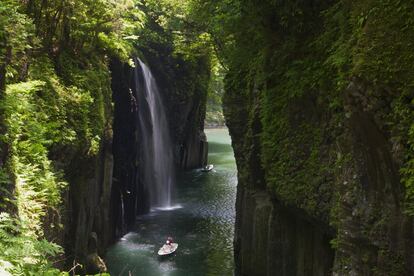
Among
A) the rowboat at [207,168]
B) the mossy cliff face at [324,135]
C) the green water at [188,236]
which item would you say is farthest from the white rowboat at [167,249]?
the rowboat at [207,168]

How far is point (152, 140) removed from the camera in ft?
107

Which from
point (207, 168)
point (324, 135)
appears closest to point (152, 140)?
point (207, 168)

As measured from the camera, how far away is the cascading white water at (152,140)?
100 feet

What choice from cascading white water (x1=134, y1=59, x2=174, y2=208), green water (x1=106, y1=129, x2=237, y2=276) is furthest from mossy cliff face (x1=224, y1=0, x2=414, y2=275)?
cascading white water (x1=134, y1=59, x2=174, y2=208)

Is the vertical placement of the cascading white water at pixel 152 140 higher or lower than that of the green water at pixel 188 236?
higher

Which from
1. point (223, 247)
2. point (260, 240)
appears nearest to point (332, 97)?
point (260, 240)

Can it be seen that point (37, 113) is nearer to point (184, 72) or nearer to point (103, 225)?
point (103, 225)

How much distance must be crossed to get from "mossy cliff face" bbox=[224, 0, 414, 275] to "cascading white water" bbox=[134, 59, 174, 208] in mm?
12392

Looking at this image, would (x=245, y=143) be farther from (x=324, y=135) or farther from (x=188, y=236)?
(x=188, y=236)

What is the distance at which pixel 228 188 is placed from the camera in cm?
3609

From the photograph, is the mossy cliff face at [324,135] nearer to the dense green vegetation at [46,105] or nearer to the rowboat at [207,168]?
the dense green vegetation at [46,105]

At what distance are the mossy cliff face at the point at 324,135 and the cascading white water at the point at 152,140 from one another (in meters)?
12.4

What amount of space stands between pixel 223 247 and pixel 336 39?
14.1 metres

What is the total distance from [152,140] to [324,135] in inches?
871
